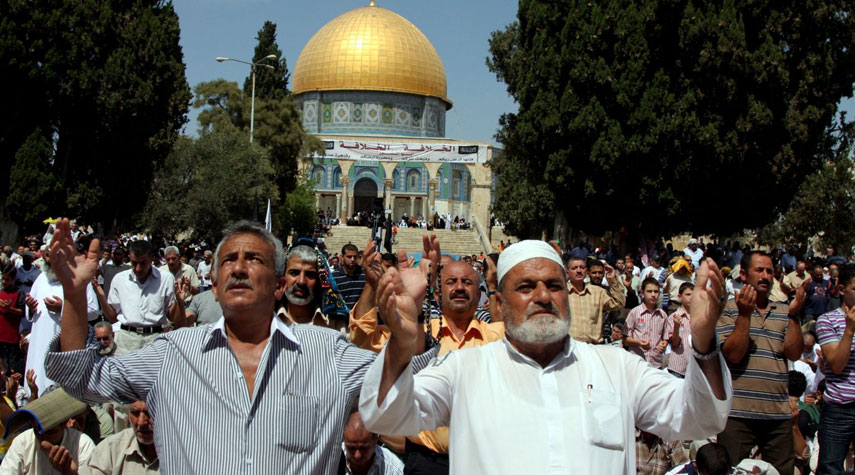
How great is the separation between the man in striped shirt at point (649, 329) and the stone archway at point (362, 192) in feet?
170

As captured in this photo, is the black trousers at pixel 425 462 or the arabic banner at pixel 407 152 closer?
the black trousers at pixel 425 462

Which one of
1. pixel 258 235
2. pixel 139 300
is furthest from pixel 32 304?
pixel 258 235

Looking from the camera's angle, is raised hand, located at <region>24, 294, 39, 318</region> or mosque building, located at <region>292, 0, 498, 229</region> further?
mosque building, located at <region>292, 0, 498, 229</region>

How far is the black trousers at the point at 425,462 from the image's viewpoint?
4.11m

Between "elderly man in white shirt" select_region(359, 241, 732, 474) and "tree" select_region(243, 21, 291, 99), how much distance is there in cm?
3404

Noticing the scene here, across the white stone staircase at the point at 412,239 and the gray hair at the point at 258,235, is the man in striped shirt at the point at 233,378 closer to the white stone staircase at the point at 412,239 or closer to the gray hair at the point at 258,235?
the gray hair at the point at 258,235

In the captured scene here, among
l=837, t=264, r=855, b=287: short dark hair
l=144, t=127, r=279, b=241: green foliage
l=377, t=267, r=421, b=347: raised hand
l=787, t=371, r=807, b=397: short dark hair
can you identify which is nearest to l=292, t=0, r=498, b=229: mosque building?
l=144, t=127, r=279, b=241: green foliage

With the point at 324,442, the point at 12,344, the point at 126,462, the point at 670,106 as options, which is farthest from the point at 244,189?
the point at 324,442

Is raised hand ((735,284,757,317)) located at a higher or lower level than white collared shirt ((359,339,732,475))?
higher

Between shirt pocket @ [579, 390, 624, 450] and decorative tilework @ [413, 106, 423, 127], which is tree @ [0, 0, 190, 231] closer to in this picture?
shirt pocket @ [579, 390, 624, 450]

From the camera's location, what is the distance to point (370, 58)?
60.2 meters

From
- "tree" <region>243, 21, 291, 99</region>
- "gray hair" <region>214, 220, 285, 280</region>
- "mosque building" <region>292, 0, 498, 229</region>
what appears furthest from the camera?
"mosque building" <region>292, 0, 498, 229</region>

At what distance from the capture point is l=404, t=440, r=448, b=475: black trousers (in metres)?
4.11

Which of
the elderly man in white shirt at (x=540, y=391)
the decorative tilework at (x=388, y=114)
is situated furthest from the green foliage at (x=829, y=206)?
the decorative tilework at (x=388, y=114)
